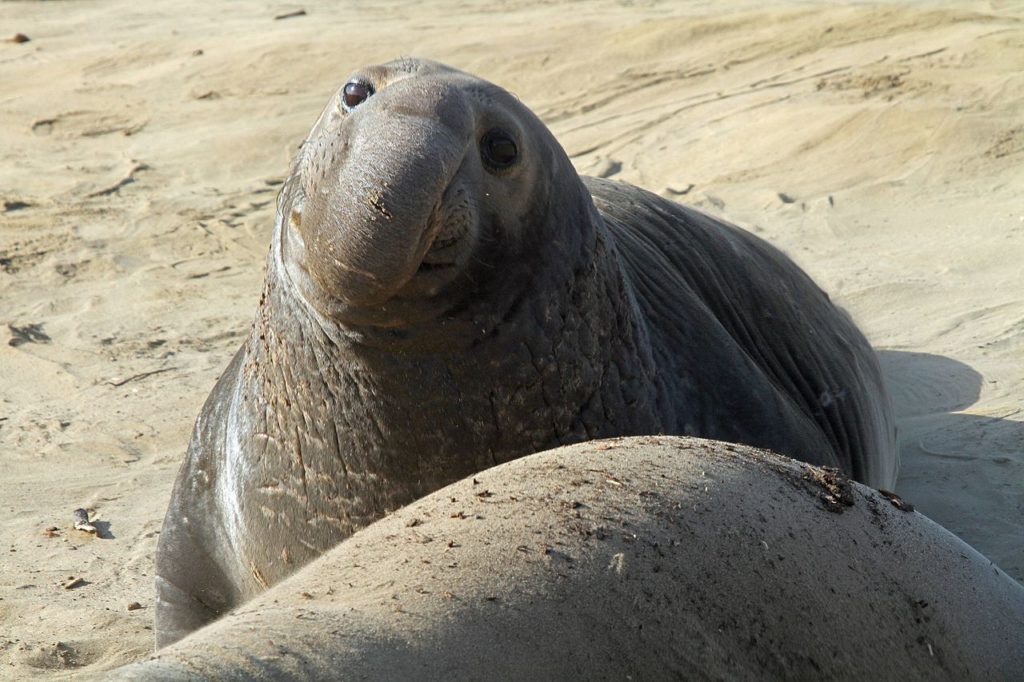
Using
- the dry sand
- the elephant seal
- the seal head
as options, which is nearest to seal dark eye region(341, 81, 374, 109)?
the seal head

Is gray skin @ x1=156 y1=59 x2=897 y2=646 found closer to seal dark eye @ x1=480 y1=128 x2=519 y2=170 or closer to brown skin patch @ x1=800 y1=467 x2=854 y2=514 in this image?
seal dark eye @ x1=480 y1=128 x2=519 y2=170

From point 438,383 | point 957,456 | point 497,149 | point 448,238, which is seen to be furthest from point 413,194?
point 957,456

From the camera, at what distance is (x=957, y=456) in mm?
5426

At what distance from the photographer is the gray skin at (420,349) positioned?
2.96 metres

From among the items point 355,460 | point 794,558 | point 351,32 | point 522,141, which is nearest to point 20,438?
point 355,460

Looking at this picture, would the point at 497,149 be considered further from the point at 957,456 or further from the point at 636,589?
the point at 957,456

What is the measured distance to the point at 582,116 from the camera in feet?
35.7

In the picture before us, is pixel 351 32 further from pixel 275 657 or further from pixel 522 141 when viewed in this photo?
pixel 275 657

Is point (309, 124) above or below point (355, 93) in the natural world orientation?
below

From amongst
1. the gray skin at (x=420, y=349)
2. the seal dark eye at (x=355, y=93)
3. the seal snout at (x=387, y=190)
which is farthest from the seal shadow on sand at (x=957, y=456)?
the seal dark eye at (x=355, y=93)

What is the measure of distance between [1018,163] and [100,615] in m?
6.84

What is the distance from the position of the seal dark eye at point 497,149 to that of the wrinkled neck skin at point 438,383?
0.19 metres

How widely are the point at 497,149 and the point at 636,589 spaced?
4.32 feet

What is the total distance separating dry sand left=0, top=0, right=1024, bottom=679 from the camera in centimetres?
526
